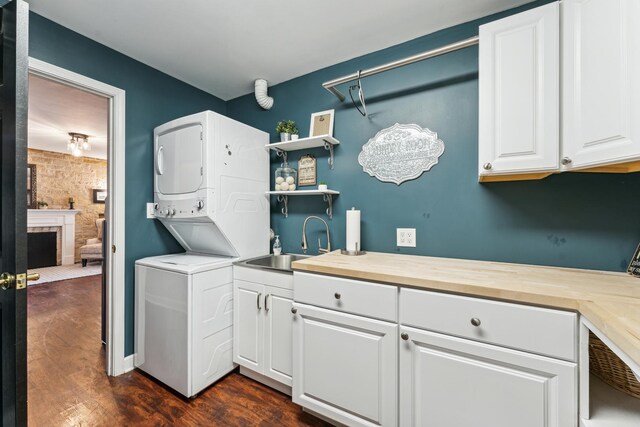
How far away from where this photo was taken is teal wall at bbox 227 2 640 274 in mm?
1405

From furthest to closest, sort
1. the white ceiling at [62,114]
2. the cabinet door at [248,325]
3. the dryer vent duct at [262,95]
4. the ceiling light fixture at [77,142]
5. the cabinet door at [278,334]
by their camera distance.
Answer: the ceiling light fixture at [77,142] → the white ceiling at [62,114] → the dryer vent duct at [262,95] → the cabinet door at [248,325] → the cabinet door at [278,334]

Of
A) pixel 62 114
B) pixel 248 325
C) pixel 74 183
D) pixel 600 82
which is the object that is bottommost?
pixel 248 325

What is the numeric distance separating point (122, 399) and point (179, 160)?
1644 millimetres

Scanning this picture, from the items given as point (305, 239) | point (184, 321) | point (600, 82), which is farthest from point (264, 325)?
point (600, 82)

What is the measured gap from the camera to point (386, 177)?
1972 mm

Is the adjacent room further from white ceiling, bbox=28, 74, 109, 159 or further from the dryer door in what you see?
white ceiling, bbox=28, 74, 109, 159

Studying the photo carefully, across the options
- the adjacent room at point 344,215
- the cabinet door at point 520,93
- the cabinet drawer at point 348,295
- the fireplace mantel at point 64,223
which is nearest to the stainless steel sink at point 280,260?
the adjacent room at point 344,215

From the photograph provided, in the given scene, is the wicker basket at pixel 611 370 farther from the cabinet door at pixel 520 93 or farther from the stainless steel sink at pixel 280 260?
the stainless steel sink at pixel 280 260

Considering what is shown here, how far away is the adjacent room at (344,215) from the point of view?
1001 mm

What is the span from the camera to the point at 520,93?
129cm

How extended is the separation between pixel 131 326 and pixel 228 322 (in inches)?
32.2

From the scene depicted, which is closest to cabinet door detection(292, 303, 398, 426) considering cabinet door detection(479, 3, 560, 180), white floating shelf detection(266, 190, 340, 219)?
white floating shelf detection(266, 190, 340, 219)

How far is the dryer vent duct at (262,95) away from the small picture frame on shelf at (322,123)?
51 cm

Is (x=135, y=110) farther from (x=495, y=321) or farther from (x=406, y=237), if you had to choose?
(x=495, y=321)
